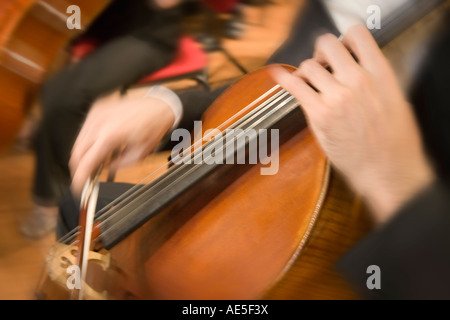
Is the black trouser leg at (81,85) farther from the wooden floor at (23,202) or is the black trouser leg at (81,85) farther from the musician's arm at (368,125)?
the musician's arm at (368,125)

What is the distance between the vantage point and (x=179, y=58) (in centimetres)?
124

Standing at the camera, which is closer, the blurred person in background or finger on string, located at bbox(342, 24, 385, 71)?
finger on string, located at bbox(342, 24, 385, 71)

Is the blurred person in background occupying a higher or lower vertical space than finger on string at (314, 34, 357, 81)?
higher

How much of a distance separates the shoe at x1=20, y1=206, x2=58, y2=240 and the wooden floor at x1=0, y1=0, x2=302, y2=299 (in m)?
0.02

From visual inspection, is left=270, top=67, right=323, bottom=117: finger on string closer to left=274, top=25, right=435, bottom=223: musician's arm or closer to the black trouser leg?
left=274, top=25, right=435, bottom=223: musician's arm

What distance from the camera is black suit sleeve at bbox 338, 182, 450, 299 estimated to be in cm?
45

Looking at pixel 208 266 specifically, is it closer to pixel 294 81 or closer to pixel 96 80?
pixel 294 81

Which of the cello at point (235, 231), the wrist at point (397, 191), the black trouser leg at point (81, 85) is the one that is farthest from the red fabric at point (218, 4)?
the wrist at point (397, 191)

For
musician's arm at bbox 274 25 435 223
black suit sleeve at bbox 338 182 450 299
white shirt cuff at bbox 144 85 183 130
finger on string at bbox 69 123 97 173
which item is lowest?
black suit sleeve at bbox 338 182 450 299

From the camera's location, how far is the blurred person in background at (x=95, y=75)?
1181 mm

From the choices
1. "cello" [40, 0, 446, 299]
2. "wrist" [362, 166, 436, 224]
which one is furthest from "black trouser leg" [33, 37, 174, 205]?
"wrist" [362, 166, 436, 224]

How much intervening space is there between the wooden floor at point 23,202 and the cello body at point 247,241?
25.2 inches

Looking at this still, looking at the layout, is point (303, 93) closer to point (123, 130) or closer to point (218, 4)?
point (123, 130)

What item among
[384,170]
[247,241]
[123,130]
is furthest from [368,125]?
[123,130]
